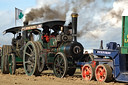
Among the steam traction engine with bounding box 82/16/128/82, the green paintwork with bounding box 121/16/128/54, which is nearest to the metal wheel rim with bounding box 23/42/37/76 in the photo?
the steam traction engine with bounding box 82/16/128/82

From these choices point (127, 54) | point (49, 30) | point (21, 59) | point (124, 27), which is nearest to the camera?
point (124, 27)

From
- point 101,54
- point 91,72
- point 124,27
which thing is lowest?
point 91,72

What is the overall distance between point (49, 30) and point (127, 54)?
528cm

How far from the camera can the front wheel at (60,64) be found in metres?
11.5

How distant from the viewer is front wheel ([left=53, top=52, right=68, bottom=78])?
11.5 m

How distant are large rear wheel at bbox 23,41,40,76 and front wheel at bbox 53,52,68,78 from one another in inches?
41.1

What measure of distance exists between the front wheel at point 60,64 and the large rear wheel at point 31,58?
104cm

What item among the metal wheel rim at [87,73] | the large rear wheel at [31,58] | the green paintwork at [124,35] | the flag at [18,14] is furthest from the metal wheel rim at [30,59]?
the flag at [18,14]

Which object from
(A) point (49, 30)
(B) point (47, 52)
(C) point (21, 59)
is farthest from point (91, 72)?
(C) point (21, 59)

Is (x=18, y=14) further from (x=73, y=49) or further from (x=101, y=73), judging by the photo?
(x=101, y=73)

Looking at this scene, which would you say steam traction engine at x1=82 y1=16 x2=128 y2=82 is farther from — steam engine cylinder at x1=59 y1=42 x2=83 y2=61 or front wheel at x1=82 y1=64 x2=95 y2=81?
steam engine cylinder at x1=59 y1=42 x2=83 y2=61

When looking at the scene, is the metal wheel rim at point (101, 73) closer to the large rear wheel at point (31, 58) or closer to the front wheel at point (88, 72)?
the front wheel at point (88, 72)

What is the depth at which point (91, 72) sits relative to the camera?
1000 cm

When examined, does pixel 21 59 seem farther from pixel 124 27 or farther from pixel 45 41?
pixel 124 27
